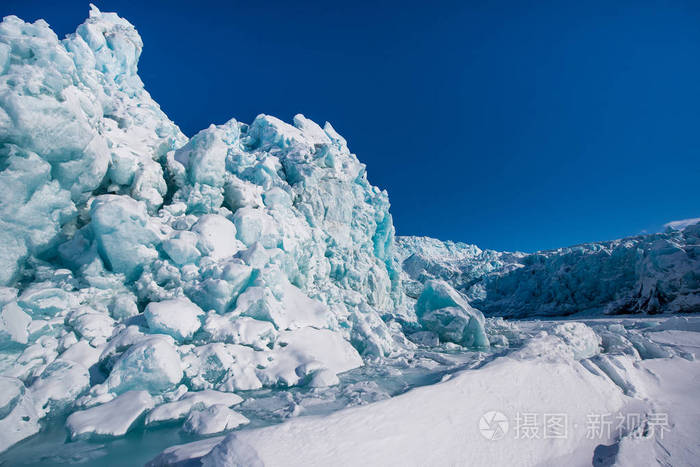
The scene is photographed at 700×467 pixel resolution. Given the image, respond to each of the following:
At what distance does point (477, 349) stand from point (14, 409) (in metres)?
11.6

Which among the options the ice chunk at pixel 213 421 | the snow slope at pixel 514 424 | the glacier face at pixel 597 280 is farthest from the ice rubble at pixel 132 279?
the glacier face at pixel 597 280

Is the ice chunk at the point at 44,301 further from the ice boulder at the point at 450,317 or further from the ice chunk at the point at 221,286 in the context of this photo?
the ice boulder at the point at 450,317

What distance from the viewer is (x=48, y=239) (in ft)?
25.0

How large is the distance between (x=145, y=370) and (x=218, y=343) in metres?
1.52

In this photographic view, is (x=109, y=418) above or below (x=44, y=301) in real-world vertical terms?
below

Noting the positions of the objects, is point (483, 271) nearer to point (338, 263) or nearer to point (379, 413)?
point (338, 263)

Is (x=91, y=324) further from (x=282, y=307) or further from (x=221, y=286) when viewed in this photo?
(x=282, y=307)

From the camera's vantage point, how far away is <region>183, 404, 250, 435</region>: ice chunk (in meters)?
4.48

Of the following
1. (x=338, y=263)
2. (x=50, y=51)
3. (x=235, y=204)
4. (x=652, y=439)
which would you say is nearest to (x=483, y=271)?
(x=338, y=263)

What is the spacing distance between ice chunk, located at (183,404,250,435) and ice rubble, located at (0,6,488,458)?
20 millimetres

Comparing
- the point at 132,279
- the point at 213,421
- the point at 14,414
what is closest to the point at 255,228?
the point at 132,279

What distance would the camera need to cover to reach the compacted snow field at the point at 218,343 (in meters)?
3.69

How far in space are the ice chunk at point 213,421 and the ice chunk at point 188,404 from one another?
0.43 m

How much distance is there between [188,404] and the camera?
17.3ft
